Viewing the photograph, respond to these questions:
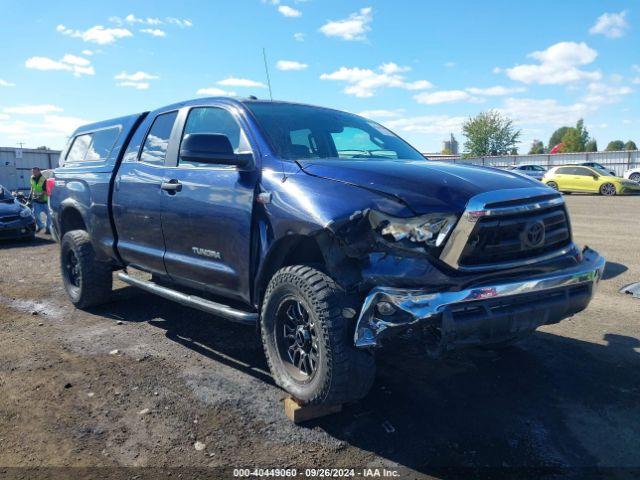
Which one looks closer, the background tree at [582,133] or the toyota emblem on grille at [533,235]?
the toyota emblem on grille at [533,235]

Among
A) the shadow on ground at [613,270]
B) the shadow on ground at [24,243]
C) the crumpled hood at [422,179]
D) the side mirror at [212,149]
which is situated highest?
the side mirror at [212,149]

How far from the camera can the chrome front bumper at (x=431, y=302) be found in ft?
8.50

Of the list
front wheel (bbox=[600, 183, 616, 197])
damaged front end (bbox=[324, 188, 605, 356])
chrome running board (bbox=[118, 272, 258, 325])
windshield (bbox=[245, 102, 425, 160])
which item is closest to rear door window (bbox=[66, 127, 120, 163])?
chrome running board (bbox=[118, 272, 258, 325])

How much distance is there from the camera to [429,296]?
260cm

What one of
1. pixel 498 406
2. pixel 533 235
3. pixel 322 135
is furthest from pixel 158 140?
pixel 498 406

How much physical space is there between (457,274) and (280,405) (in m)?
1.55

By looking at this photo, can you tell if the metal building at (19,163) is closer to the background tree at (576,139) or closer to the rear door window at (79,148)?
the rear door window at (79,148)

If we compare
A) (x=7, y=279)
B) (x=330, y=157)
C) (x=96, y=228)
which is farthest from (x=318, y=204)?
(x=7, y=279)

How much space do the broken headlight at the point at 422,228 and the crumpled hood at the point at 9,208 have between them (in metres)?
12.2

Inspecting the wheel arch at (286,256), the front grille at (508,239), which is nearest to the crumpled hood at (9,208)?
the wheel arch at (286,256)

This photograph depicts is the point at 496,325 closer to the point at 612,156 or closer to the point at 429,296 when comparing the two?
the point at 429,296

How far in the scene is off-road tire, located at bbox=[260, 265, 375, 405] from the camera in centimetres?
287

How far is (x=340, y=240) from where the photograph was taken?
2842 millimetres

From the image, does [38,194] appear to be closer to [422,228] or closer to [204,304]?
[204,304]
